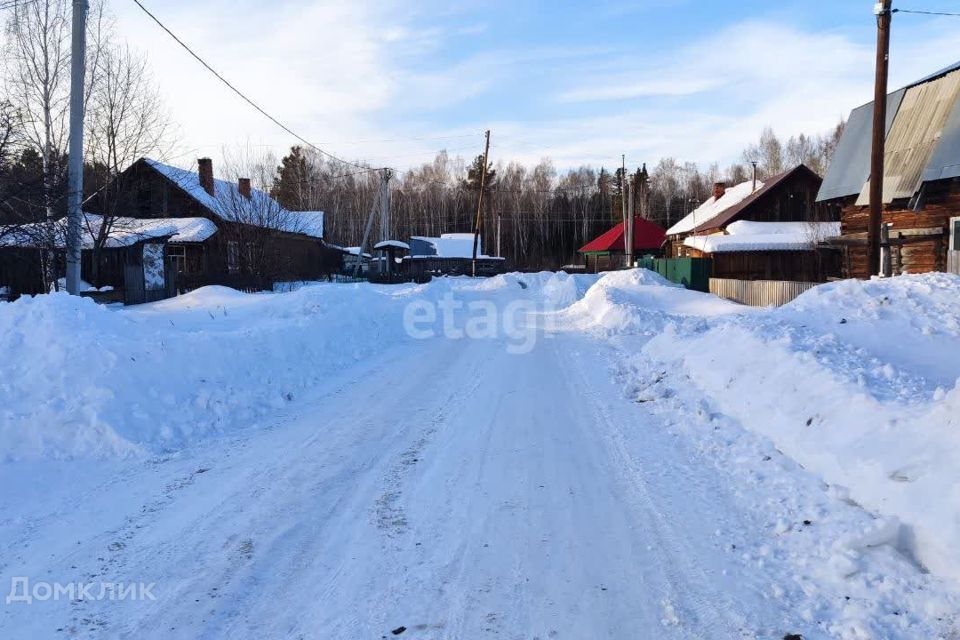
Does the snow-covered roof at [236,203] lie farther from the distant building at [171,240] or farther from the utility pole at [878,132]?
the utility pole at [878,132]

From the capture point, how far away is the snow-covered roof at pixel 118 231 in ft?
49.0

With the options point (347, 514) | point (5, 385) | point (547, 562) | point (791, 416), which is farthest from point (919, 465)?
point (5, 385)

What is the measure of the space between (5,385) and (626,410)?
742 centimetres

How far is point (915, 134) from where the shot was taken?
20.0 metres

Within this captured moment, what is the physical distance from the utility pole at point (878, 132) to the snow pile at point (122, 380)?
13.1 meters

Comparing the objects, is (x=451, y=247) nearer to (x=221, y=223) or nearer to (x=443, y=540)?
(x=221, y=223)

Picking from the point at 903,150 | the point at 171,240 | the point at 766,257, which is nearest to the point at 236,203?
the point at 171,240

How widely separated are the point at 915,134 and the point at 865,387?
1763 cm

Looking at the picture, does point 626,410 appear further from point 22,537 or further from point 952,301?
point 22,537

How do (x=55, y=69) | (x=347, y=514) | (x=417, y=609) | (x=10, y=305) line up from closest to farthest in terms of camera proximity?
(x=417, y=609)
(x=347, y=514)
(x=10, y=305)
(x=55, y=69)

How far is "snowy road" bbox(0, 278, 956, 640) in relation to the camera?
3660mm

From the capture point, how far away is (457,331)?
18.8m

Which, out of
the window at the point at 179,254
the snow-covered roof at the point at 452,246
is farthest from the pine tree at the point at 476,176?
the window at the point at 179,254

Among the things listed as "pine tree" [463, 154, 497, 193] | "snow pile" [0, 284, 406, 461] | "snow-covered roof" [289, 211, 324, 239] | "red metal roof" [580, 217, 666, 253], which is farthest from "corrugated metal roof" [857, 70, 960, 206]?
"pine tree" [463, 154, 497, 193]
